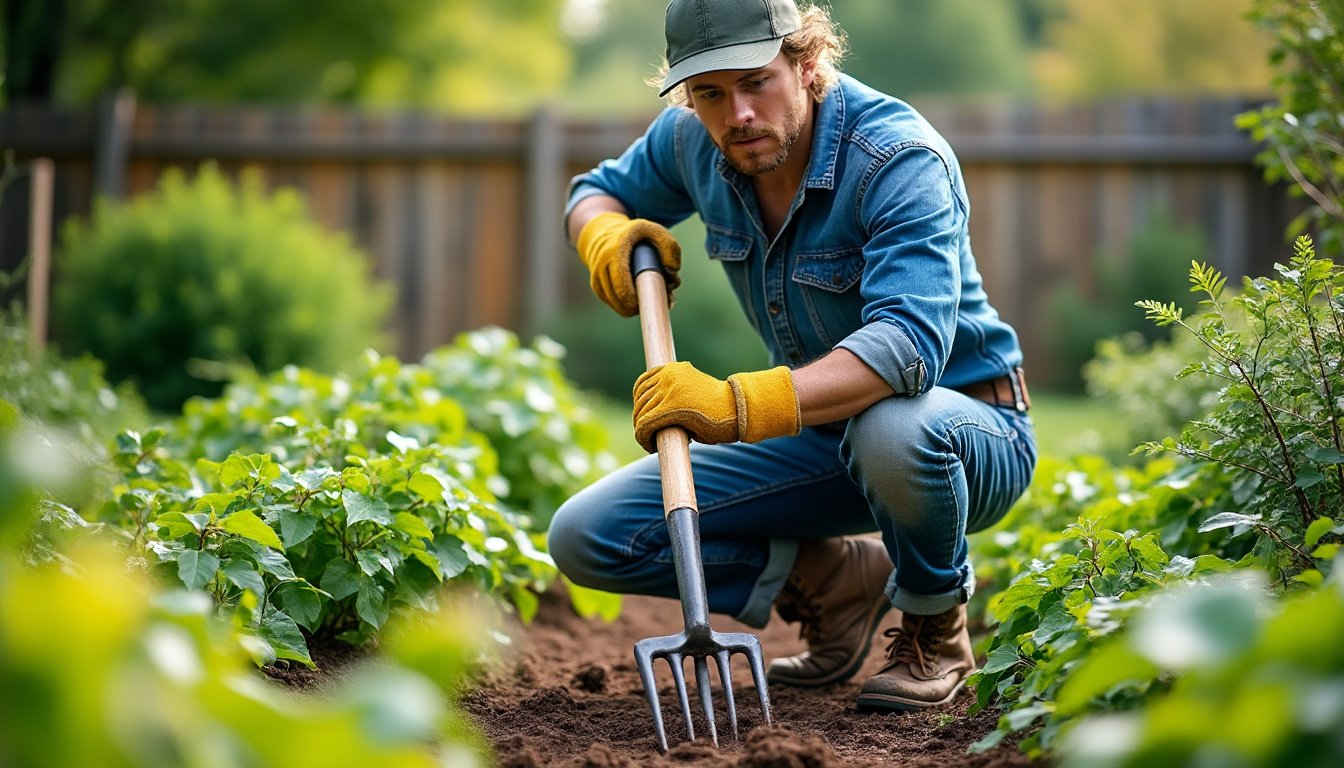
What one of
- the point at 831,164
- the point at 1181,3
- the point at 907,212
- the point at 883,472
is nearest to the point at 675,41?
the point at 831,164

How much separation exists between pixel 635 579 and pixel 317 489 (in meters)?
0.70

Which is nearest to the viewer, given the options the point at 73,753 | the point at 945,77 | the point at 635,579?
the point at 73,753

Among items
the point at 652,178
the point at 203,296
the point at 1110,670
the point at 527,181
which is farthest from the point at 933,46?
the point at 1110,670

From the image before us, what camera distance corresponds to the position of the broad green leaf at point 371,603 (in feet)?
7.32

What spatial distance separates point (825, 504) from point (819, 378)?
0.53 metres

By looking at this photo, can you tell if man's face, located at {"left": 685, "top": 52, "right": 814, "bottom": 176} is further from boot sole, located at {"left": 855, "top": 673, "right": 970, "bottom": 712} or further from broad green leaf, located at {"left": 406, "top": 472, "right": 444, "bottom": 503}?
boot sole, located at {"left": 855, "top": 673, "right": 970, "bottom": 712}

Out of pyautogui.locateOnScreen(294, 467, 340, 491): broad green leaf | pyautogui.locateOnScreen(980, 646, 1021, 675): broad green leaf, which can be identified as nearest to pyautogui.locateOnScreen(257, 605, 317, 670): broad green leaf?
pyautogui.locateOnScreen(294, 467, 340, 491): broad green leaf

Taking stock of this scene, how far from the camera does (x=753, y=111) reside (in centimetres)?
237

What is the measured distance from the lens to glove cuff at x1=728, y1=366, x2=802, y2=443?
2.17 meters

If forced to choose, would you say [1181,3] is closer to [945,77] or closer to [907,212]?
[945,77]

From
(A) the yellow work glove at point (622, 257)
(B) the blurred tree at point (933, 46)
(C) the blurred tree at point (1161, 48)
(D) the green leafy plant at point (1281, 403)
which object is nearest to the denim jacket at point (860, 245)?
(A) the yellow work glove at point (622, 257)

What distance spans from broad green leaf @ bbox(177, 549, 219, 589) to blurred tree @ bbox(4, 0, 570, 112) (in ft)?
29.6

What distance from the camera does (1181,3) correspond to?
1658cm

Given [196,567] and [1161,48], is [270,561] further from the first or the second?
[1161,48]
